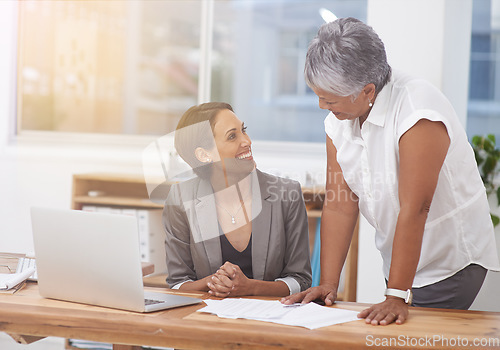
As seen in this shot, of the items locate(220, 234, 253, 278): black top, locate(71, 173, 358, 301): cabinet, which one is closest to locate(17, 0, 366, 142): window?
locate(71, 173, 358, 301): cabinet

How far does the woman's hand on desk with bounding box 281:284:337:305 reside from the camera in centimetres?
138

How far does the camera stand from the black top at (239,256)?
179cm

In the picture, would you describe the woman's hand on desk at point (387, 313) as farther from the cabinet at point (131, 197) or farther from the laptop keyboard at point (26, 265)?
the cabinet at point (131, 197)

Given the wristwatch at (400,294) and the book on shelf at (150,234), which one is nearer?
the wristwatch at (400,294)

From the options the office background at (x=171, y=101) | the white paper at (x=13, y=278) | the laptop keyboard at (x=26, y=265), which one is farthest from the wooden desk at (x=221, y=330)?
the office background at (x=171, y=101)

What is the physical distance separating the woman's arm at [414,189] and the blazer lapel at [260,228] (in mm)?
564

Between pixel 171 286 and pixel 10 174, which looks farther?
pixel 10 174

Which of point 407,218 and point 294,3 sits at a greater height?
point 294,3

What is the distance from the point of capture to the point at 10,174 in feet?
11.7

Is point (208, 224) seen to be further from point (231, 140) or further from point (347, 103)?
point (347, 103)

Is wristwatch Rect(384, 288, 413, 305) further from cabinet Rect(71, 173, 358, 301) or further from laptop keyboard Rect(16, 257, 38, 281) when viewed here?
cabinet Rect(71, 173, 358, 301)

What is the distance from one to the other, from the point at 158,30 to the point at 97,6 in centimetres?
44

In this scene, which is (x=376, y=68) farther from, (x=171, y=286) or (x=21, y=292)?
(x=21, y=292)

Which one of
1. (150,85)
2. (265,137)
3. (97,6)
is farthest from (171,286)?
(97,6)
